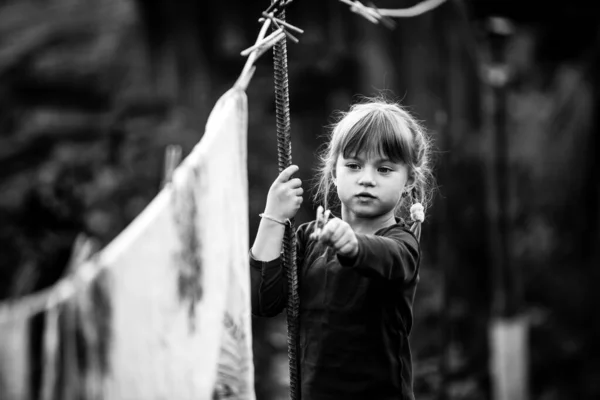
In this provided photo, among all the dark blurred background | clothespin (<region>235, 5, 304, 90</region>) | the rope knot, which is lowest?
the rope knot

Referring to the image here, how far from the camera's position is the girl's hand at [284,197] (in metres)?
1.45

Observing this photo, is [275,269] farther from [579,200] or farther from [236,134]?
[579,200]

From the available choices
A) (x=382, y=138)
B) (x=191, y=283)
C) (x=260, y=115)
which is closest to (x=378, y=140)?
(x=382, y=138)

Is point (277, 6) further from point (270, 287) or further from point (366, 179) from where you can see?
point (270, 287)

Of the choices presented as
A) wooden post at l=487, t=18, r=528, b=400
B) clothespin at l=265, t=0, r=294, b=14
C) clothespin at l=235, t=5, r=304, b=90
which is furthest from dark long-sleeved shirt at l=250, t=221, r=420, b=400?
wooden post at l=487, t=18, r=528, b=400

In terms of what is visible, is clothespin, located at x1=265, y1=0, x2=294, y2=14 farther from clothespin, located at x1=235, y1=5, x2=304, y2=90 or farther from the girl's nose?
the girl's nose

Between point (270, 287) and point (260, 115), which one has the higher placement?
point (260, 115)

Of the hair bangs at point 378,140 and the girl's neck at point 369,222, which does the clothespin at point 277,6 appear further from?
the girl's neck at point 369,222

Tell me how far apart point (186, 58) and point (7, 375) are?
403cm

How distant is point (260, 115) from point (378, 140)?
3371mm

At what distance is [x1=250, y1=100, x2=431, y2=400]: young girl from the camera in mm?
1438

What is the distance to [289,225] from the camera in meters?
1.47

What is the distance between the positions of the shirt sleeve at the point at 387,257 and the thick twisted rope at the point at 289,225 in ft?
0.57

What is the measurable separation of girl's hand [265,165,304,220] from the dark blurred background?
2.65 meters
